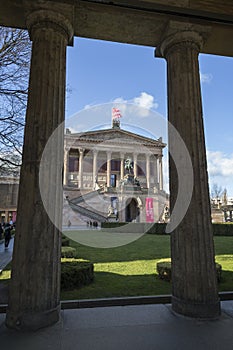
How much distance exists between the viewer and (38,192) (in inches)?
138

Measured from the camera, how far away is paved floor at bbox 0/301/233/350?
2822mm

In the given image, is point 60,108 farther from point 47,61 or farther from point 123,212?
point 123,212

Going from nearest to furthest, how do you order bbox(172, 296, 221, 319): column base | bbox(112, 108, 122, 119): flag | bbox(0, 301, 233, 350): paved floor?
bbox(0, 301, 233, 350): paved floor
bbox(172, 296, 221, 319): column base
bbox(112, 108, 122, 119): flag

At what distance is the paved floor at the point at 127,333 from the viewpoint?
9.26 ft

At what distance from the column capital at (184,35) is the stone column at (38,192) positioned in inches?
68.1

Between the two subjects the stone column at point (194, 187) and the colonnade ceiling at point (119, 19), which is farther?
the colonnade ceiling at point (119, 19)

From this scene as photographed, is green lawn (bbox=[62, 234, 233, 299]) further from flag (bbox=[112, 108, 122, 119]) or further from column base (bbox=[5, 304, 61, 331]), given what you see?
flag (bbox=[112, 108, 122, 119])

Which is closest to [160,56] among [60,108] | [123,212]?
[60,108]

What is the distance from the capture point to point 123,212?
36969mm

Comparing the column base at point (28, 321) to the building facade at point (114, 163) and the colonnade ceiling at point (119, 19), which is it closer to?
the colonnade ceiling at point (119, 19)

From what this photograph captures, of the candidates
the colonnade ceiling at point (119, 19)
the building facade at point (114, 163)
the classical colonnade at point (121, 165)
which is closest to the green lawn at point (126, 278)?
the colonnade ceiling at point (119, 19)

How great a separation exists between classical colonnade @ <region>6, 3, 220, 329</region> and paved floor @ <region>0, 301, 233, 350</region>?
20 centimetres

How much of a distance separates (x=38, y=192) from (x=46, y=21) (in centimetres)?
271

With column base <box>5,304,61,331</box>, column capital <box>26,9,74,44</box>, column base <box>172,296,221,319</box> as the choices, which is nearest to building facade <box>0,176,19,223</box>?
column capital <box>26,9,74,44</box>
